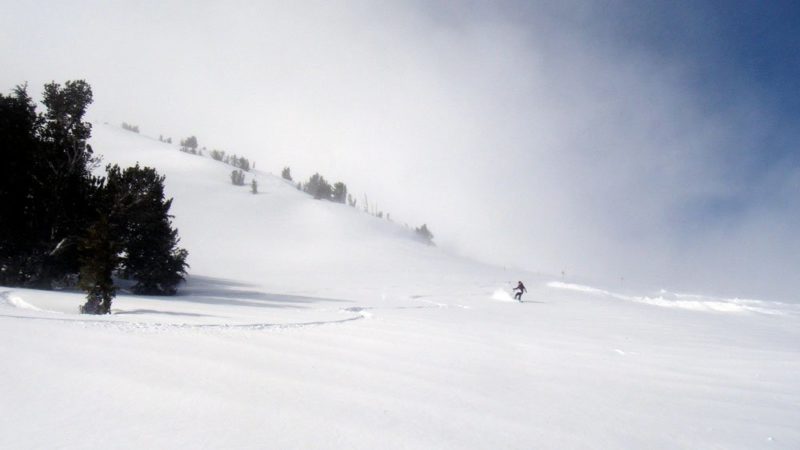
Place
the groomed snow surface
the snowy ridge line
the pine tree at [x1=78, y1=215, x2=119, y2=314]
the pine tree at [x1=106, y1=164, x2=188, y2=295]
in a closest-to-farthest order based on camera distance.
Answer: the groomed snow surface
the pine tree at [x1=78, y1=215, x2=119, y2=314]
the pine tree at [x1=106, y1=164, x2=188, y2=295]
the snowy ridge line

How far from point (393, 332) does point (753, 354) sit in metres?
8.86

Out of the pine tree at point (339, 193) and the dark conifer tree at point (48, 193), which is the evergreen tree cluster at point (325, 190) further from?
the dark conifer tree at point (48, 193)

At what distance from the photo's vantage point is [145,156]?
78.8 meters

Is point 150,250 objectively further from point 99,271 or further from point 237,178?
point 237,178

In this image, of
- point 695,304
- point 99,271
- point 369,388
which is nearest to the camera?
point 369,388

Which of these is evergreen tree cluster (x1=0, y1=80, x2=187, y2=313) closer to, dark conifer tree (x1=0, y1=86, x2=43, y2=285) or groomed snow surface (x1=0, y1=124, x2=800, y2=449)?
dark conifer tree (x1=0, y1=86, x2=43, y2=285)

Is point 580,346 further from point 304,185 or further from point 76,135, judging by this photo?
point 304,185

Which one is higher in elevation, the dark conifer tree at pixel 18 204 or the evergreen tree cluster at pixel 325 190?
the evergreen tree cluster at pixel 325 190

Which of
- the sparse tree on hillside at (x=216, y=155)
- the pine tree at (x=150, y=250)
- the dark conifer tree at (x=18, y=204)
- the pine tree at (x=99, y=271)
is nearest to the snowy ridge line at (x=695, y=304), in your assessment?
the pine tree at (x=150, y=250)

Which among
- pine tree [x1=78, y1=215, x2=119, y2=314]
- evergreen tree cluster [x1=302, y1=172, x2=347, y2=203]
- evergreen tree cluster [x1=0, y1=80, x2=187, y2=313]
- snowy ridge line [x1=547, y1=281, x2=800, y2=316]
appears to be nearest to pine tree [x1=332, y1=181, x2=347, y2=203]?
evergreen tree cluster [x1=302, y1=172, x2=347, y2=203]

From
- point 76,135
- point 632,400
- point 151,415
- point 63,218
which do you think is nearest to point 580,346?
point 632,400

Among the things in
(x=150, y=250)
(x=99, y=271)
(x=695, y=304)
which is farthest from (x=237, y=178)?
(x=695, y=304)

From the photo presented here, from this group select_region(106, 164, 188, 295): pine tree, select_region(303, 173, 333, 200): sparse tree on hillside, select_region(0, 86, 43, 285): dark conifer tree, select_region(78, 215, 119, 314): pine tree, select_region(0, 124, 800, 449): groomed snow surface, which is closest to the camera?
select_region(0, 124, 800, 449): groomed snow surface

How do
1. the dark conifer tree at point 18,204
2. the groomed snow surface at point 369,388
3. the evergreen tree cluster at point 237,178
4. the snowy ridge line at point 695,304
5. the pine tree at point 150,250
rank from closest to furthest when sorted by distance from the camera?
1. the groomed snow surface at point 369,388
2. the dark conifer tree at point 18,204
3. the pine tree at point 150,250
4. the snowy ridge line at point 695,304
5. the evergreen tree cluster at point 237,178
